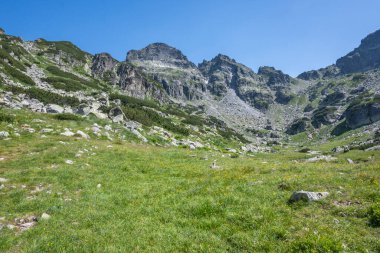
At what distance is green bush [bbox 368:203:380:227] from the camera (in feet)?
32.5

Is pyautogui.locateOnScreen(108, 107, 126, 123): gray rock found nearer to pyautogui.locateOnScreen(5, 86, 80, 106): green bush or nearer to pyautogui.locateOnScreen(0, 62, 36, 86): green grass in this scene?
pyautogui.locateOnScreen(5, 86, 80, 106): green bush

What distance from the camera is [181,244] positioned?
407 inches

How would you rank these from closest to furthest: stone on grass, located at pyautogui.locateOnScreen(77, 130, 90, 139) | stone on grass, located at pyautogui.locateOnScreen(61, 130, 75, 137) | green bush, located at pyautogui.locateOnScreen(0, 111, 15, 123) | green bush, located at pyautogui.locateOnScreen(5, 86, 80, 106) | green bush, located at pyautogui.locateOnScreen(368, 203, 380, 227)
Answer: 1. green bush, located at pyautogui.locateOnScreen(368, 203, 380, 227)
2. green bush, located at pyautogui.locateOnScreen(0, 111, 15, 123)
3. stone on grass, located at pyautogui.locateOnScreen(61, 130, 75, 137)
4. stone on grass, located at pyautogui.locateOnScreen(77, 130, 90, 139)
5. green bush, located at pyautogui.locateOnScreen(5, 86, 80, 106)

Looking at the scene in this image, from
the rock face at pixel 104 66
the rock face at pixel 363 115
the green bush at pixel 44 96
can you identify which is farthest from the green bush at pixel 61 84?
the rock face at pixel 363 115

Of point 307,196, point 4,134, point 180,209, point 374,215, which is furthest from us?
point 4,134

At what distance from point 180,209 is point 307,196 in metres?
5.73

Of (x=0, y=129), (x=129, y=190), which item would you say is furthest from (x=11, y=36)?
(x=129, y=190)

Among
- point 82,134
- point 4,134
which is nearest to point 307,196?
point 4,134

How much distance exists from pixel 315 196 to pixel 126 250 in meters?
8.20

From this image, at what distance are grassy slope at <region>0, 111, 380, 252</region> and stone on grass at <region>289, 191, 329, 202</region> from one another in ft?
0.93

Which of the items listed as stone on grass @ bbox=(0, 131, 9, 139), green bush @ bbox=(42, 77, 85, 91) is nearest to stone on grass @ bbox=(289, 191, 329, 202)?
stone on grass @ bbox=(0, 131, 9, 139)

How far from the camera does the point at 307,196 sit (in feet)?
40.1

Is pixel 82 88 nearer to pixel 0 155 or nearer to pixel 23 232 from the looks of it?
pixel 0 155

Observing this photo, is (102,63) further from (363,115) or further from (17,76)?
(363,115)
